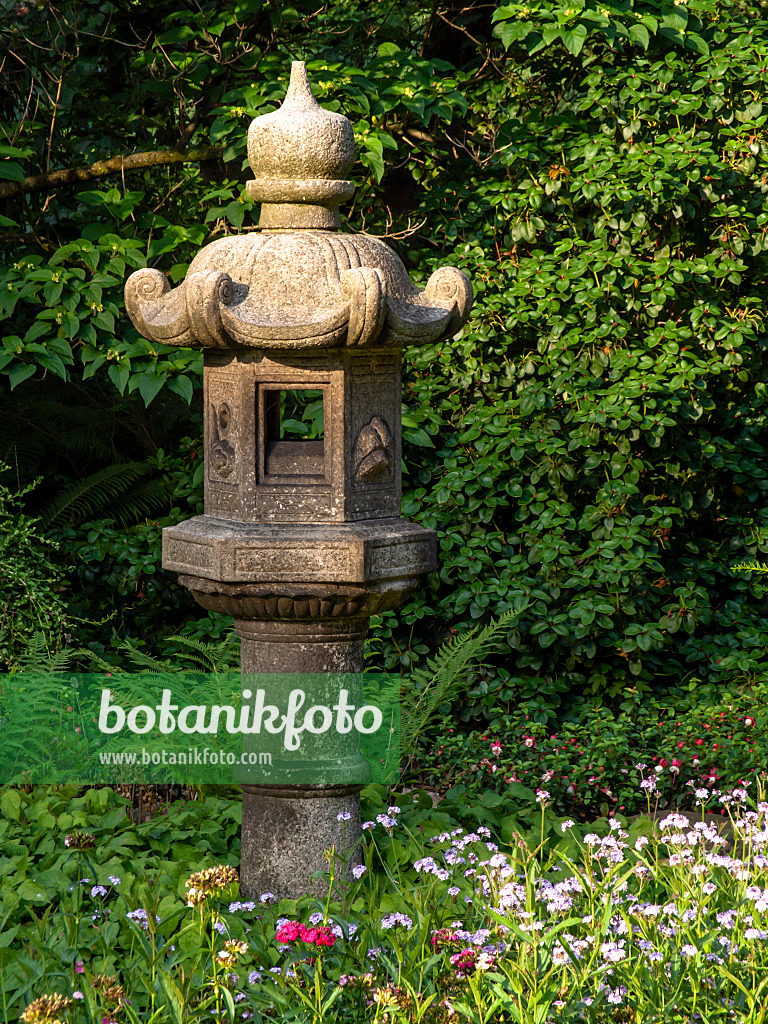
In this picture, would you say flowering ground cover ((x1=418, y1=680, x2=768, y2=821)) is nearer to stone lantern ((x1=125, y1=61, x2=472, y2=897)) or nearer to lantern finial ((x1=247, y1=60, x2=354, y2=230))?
stone lantern ((x1=125, y1=61, x2=472, y2=897))

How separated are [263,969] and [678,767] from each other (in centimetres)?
243

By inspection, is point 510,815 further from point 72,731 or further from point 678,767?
point 72,731

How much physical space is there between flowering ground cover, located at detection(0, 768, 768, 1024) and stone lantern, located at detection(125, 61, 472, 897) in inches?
14.5

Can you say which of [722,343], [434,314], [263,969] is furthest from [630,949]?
[722,343]

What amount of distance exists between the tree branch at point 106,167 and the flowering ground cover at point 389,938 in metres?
3.18

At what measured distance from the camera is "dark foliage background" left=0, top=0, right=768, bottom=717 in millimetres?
5109

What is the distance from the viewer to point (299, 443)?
3.61 m

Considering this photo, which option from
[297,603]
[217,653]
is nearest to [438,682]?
[217,653]

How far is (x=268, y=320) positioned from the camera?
10.8 ft

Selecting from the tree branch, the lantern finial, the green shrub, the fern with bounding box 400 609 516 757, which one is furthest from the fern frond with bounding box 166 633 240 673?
the tree branch

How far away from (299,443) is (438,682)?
1.66 m

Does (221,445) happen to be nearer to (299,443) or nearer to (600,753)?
(299,443)

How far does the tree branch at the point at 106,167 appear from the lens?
5.48 m

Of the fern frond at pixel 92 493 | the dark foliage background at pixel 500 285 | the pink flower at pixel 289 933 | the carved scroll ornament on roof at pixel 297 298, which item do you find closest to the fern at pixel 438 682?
the dark foliage background at pixel 500 285
